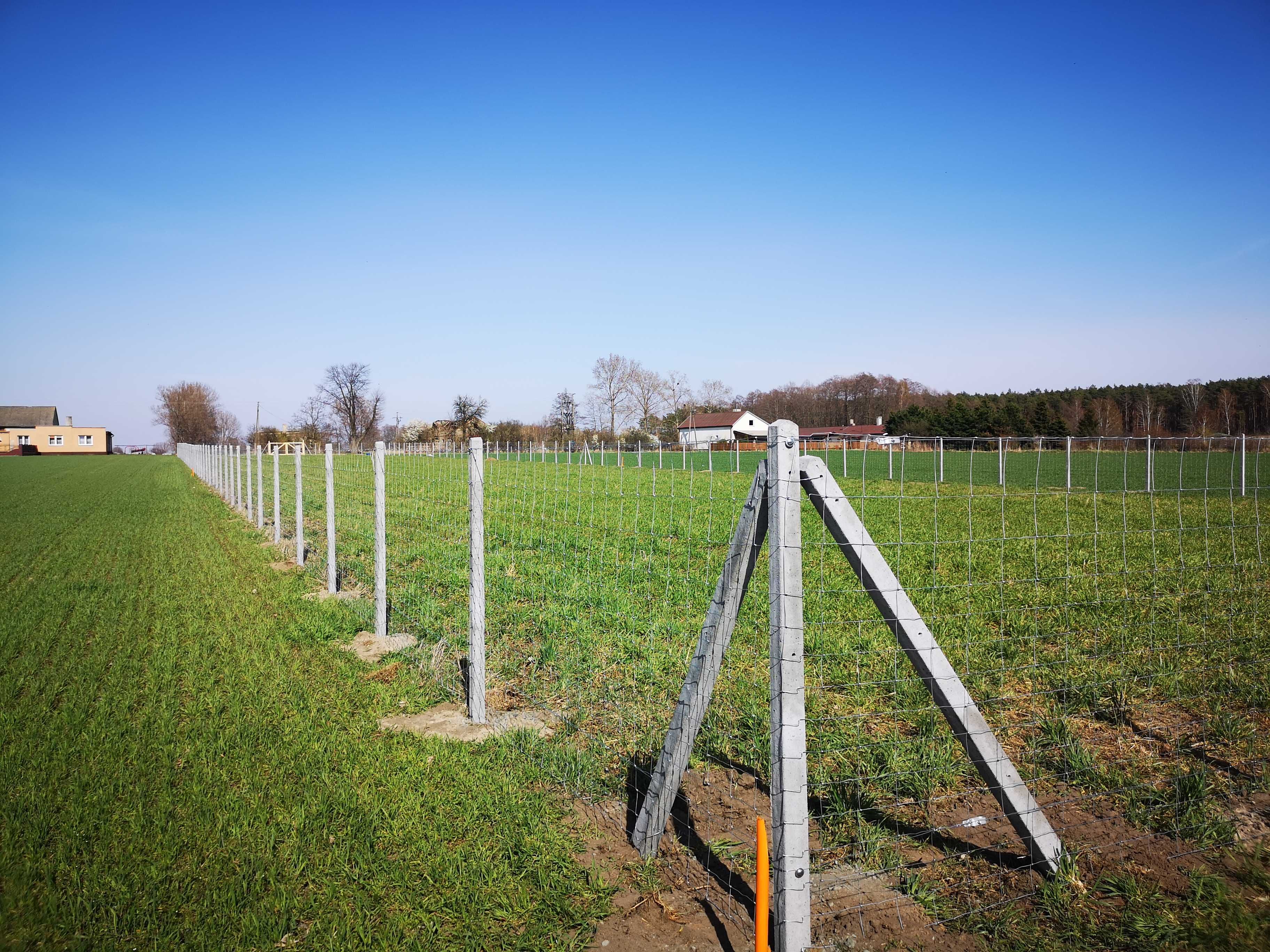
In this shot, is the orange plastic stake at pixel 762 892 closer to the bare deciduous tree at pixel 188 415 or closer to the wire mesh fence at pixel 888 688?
the wire mesh fence at pixel 888 688

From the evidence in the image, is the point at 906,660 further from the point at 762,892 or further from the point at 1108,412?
the point at 1108,412

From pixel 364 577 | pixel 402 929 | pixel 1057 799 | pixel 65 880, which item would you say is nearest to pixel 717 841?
pixel 402 929

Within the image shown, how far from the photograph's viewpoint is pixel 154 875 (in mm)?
2762

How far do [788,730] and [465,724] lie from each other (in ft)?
8.60

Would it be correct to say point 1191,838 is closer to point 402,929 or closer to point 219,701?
point 402,929

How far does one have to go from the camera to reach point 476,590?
429 centimetres

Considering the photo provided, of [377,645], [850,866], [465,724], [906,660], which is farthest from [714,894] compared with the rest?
[377,645]

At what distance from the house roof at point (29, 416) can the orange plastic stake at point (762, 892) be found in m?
124

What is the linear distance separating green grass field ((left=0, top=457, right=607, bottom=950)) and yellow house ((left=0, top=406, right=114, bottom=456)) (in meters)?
104

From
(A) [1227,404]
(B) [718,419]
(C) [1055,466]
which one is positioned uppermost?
(B) [718,419]

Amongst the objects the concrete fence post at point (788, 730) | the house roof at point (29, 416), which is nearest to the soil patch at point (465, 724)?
the concrete fence post at point (788, 730)

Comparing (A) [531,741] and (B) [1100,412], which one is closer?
(A) [531,741]

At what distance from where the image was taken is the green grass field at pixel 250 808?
256 centimetres

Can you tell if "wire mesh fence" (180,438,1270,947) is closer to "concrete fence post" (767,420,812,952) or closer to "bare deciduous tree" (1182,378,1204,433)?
"concrete fence post" (767,420,812,952)
